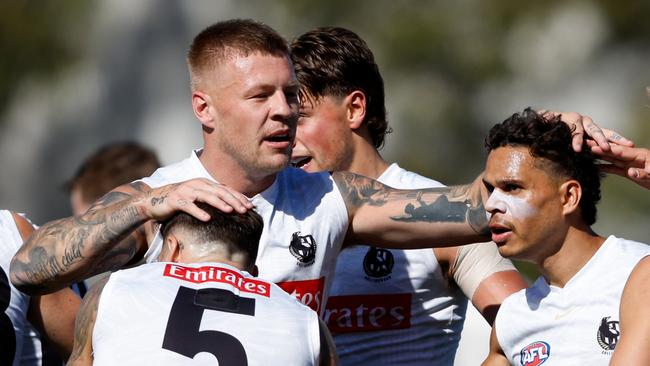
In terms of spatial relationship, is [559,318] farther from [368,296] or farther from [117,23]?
[117,23]

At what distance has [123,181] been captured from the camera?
8.28 meters

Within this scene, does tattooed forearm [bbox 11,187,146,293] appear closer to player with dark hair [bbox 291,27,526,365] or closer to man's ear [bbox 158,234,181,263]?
man's ear [bbox 158,234,181,263]

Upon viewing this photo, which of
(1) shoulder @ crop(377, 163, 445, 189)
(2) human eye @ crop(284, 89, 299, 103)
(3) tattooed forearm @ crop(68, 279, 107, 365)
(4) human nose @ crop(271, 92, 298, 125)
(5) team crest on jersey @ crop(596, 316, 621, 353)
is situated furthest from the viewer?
(1) shoulder @ crop(377, 163, 445, 189)

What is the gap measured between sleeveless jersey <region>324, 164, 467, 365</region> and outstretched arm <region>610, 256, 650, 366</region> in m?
1.51

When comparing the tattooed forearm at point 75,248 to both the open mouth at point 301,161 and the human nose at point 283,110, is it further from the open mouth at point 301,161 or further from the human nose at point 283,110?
the open mouth at point 301,161

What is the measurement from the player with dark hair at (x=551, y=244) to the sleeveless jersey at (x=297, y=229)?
2.40ft

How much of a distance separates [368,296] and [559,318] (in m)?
1.30

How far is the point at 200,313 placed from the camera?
4836 millimetres

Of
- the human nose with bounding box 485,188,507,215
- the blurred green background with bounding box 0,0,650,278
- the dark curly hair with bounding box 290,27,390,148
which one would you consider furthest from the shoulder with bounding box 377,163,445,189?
the blurred green background with bounding box 0,0,650,278

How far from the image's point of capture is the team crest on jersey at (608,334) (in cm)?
536

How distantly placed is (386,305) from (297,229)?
94 centimetres

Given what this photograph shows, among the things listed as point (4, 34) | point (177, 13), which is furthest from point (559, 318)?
point (4, 34)

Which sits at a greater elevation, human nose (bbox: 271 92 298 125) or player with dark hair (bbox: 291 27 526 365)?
human nose (bbox: 271 92 298 125)

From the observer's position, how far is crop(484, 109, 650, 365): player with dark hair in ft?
18.1
